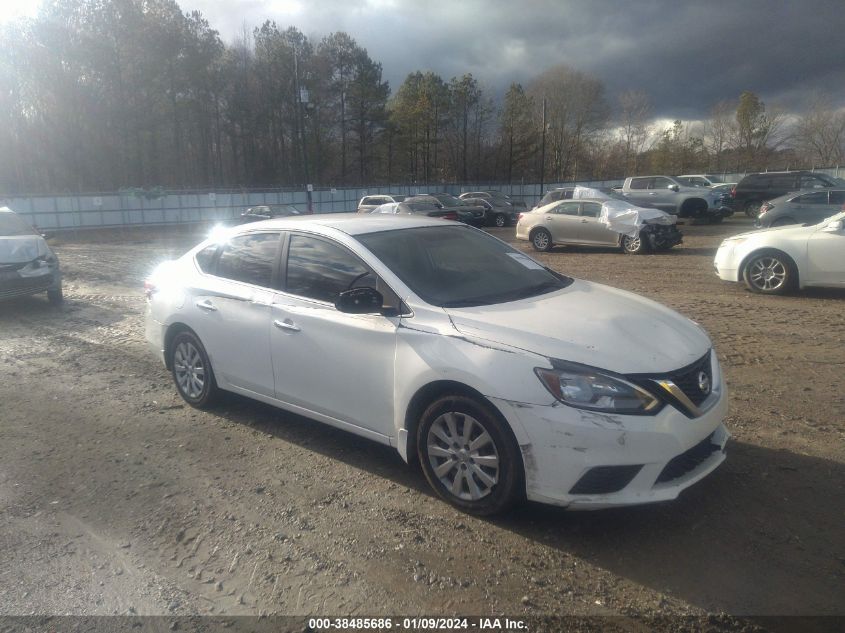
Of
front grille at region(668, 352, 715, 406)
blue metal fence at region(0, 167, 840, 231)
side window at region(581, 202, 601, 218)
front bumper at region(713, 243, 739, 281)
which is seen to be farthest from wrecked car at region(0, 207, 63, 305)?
blue metal fence at region(0, 167, 840, 231)

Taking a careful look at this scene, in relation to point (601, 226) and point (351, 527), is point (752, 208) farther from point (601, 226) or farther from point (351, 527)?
point (351, 527)

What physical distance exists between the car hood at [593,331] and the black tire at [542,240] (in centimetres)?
1391

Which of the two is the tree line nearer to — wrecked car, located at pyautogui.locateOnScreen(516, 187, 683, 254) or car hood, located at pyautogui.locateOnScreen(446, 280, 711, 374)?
wrecked car, located at pyautogui.locateOnScreen(516, 187, 683, 254)

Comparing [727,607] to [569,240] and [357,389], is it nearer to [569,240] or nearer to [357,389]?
[357,389]

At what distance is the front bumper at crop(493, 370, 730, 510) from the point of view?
3102 millimetres

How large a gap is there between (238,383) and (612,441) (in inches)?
118

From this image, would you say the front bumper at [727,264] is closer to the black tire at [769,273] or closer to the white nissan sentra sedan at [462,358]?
the black tire at [769,273]

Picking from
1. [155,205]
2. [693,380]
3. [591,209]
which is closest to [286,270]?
[693,380]

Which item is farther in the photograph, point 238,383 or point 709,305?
point 709,305

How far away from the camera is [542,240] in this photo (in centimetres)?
1795

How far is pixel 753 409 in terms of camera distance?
5031 millimetres

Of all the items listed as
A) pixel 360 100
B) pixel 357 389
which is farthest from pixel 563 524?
pixel 360 100

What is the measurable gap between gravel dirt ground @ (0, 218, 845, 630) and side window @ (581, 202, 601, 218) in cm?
1134

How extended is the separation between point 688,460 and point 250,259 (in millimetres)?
3419
